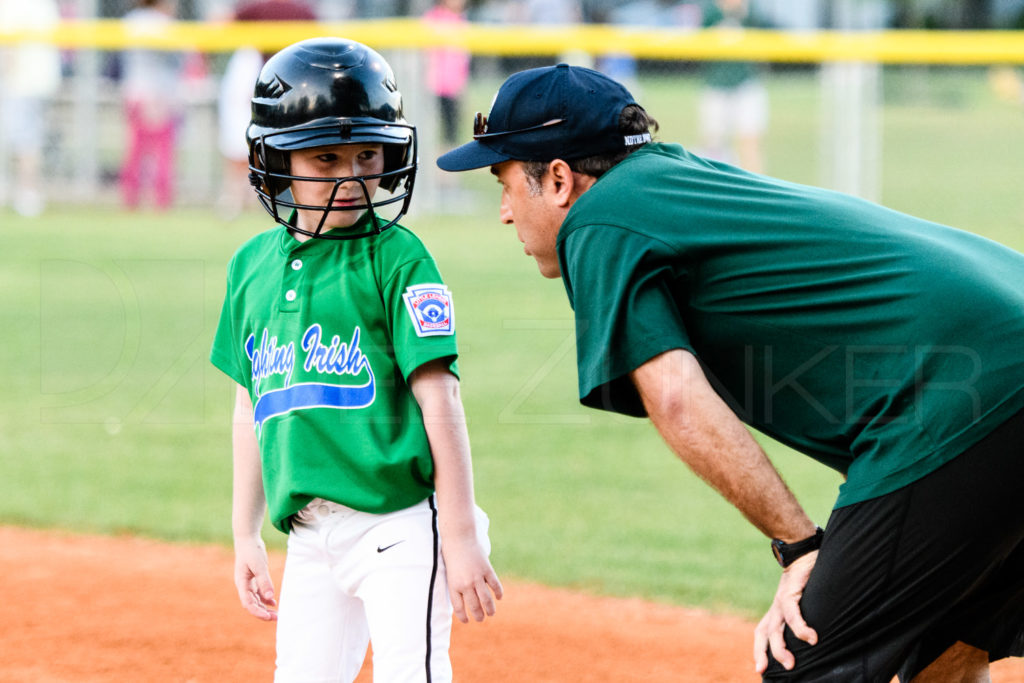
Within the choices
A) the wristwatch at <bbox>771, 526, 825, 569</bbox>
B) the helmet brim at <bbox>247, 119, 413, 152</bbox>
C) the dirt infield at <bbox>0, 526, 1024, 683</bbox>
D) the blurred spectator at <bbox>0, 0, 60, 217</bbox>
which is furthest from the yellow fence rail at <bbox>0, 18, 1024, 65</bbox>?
the wristwatch at <bbox>771, 526, 825, 569</bbox>

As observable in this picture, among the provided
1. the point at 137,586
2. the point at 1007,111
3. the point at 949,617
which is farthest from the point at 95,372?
the point at 1007,111

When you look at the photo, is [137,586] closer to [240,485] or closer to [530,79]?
[240,485]

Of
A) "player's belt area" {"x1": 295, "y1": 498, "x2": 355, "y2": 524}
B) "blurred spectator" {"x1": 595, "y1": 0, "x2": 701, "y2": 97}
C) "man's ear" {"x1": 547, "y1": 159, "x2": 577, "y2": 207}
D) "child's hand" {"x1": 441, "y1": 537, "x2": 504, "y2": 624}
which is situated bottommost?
"blurred spectator" {"x1": 595, "y1": 0, "x2": 701, "y2": 97}

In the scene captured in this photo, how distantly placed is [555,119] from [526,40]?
9.92 meters

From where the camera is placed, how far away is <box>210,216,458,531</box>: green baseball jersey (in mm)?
2625

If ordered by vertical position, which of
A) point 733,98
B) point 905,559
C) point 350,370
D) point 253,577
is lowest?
point 733,98

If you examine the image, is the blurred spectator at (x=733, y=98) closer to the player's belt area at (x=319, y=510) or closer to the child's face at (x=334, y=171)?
the child's face at (x=334, y=171)

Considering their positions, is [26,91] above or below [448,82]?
above

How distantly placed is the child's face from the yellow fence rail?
9.60m

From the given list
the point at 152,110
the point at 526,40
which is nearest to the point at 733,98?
the point at 526,40

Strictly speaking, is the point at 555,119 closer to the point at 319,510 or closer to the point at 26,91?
the point at 319,510

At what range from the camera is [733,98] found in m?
14.8

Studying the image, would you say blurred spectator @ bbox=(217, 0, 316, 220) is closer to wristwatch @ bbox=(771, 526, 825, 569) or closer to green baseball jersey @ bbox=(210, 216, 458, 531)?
green baseball jersey @ bbox=(210, 216, 458, 531)

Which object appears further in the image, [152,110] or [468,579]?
[152,110]
